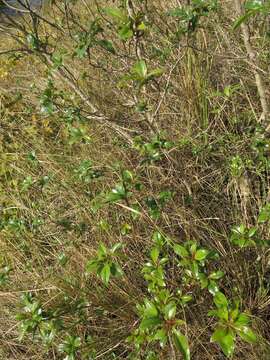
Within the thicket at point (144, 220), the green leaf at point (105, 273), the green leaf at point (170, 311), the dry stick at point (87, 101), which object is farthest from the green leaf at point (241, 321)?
the dry stick at point (87, 101)

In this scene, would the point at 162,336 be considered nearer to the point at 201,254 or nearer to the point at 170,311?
the point at 170,311

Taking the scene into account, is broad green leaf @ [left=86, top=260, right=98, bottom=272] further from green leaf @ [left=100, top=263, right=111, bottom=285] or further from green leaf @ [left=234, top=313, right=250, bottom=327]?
green leaf @ [left=234, top=313, right=250, bottom=327]

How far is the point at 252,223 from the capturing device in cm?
191

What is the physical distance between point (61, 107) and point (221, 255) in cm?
95

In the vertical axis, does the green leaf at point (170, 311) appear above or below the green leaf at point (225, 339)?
above

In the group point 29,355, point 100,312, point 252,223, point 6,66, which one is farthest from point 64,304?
point 6,66

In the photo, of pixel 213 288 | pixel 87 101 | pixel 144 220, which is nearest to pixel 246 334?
pixel 213 288

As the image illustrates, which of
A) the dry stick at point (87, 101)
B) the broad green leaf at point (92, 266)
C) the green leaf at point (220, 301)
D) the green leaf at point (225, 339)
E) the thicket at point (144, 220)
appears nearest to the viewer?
the green leaf at point (225, 339)

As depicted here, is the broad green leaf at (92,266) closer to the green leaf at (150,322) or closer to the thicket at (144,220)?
the thicket at (144,220)

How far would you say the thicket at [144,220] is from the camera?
1.37 meters

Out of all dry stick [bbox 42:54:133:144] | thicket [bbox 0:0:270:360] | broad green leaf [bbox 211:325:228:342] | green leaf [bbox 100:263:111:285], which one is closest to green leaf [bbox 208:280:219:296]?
thicket [bbox 0:0:270:360]

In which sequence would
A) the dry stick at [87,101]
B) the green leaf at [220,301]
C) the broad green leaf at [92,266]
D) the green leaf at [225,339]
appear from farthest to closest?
the dry stick at [87,101] < the broad green leaf at [92,266] < the green leaf at [220,301] < the green leaf at [225,339]

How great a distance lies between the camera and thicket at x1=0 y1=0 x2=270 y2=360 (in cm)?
137

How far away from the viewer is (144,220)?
5.78ft
